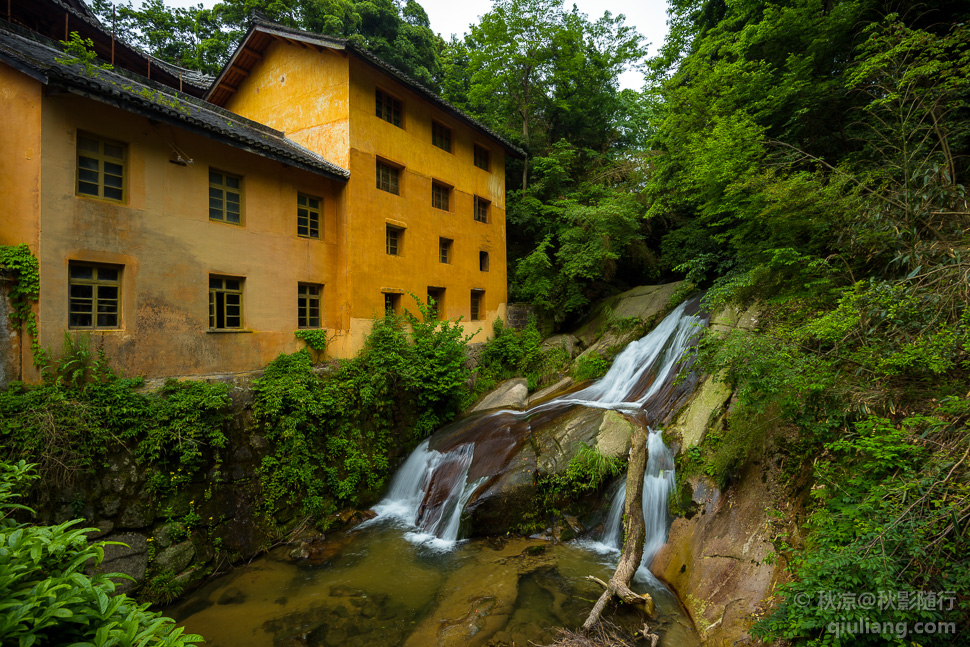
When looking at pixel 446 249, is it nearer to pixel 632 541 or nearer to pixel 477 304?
pixel 477 304

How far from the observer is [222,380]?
9.71 metres

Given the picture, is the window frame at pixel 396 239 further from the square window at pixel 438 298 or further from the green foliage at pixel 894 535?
the green foliage at pixel 894 535

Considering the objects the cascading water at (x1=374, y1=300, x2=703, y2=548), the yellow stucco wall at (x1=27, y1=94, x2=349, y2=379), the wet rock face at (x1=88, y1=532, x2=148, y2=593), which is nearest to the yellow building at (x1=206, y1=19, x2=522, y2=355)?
the yellow stucco wall at (x1=27, y1=94, x2=349, y2=379)

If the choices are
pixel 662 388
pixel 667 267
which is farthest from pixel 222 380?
pixel 667 267

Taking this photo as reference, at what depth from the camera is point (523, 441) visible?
397 inches

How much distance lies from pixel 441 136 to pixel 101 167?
10587 millimetres

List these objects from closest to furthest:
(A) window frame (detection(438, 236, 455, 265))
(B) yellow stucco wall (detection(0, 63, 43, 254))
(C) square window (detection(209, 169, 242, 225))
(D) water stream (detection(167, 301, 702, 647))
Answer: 1. (D) water stream (detection(167, 301, 702, 647))
2. (B) yellow stucco wall (detection(0, 63, 43, 254))
3. (C) square window (detection(209, 169, 242, 225))
4. (A) window frame (detection(438, 236, 455, 265))

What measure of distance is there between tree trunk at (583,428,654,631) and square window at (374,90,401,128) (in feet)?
41.1

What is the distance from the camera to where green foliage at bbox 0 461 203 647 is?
2.09m

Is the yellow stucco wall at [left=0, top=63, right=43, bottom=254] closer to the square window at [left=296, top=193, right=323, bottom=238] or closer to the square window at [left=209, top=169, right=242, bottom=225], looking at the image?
the square window at [left=209, top=169, right=242, bottom=225]

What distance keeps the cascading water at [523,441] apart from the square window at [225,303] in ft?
19.8

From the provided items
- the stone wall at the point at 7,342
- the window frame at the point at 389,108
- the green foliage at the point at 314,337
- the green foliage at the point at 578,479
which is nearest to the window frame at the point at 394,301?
the green foliage at the point at 314,337

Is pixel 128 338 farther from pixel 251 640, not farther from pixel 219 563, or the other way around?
pixel 251 640

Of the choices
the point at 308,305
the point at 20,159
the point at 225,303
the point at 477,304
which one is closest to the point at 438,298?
the point at 477,304
